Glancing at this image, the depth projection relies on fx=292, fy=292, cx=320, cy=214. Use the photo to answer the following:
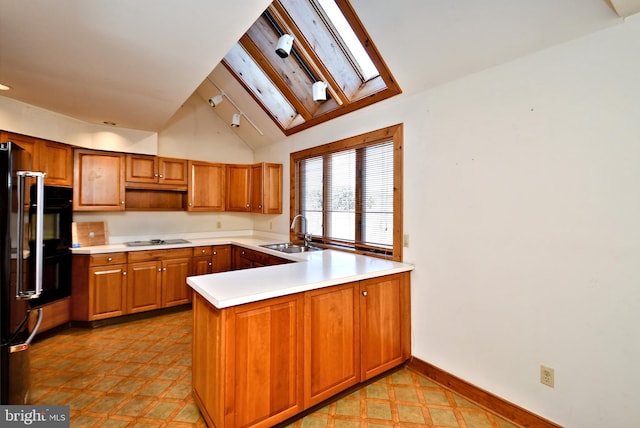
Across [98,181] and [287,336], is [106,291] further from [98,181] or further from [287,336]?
[287,336]

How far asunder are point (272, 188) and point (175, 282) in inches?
71.0

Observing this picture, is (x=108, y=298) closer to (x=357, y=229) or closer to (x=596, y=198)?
(x=357, y=229)

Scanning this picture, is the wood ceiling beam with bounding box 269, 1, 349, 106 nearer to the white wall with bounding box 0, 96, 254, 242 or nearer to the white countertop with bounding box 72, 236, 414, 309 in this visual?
the white countertop with bounding box 72, 236, 414, 309

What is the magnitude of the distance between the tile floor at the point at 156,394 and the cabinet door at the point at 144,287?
61 cm

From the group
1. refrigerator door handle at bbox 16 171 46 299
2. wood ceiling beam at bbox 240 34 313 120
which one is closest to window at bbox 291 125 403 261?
wood ceiling beam at bbox 240 34 313 120

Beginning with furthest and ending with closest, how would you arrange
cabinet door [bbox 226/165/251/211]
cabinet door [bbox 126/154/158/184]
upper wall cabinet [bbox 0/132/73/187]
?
cabinet door [bbox 226/165/251/211], cabinet door [bbox 126/154/158/184], upper wall cabinet [bbox 0/132/73/187]

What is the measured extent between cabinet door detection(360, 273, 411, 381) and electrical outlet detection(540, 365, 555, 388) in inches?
37.2

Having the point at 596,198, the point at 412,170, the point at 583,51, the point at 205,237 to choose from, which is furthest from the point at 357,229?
the point at 205,237

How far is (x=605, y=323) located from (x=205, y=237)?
15.1 feet

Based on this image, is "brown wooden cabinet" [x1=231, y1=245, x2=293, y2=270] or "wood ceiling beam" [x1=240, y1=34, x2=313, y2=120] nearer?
"wood ceiling beam" [x1=240, y1=34, x2=313, y2=120]

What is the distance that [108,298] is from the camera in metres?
3.36

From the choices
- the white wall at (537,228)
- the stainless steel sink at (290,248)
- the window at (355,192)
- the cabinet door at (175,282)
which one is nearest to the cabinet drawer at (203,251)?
the cabinet door at (175,282)

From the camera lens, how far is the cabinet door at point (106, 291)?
A: 3.28m

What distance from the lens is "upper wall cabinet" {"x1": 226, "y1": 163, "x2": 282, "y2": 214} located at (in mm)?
4250
